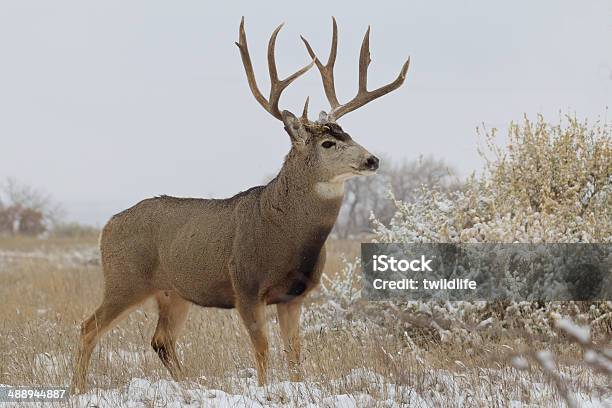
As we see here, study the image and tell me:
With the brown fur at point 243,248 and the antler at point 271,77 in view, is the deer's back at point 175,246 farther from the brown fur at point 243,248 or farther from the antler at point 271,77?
the antler at point 271,77

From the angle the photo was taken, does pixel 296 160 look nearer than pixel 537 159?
Yes

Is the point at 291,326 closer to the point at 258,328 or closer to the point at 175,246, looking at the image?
the point at 258,328

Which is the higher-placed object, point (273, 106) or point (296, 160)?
point (273, 106)

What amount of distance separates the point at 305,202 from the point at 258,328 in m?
1.05

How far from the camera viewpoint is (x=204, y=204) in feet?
21.4

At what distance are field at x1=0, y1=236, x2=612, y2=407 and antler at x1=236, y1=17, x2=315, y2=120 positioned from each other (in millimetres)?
2119

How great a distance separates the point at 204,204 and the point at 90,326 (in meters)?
1.45

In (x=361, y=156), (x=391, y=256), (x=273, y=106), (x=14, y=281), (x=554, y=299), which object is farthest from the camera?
(x=14, y=281)

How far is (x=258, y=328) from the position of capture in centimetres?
562

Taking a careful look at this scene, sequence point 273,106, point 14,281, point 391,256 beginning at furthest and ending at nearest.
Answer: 1. point 14,281
2. point 391,256
3. point 273,106

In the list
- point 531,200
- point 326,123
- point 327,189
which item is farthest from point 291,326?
point 531,200

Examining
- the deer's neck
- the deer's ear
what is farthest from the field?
the deer's ear

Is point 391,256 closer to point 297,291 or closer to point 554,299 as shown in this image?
point 554,299

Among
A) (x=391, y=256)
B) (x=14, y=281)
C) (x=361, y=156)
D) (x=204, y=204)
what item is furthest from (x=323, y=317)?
(x=14, y=281)
